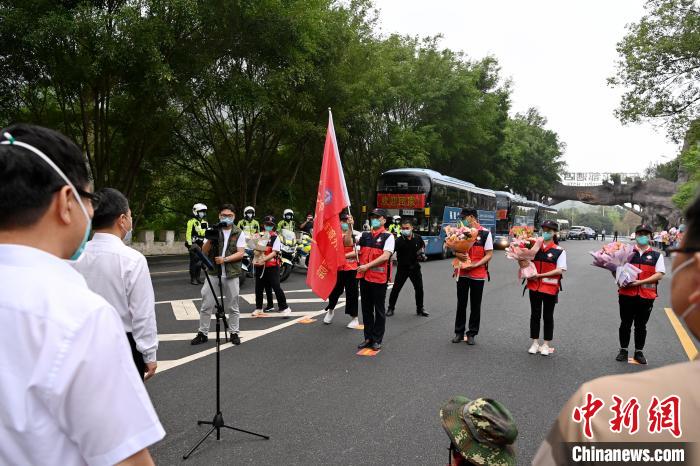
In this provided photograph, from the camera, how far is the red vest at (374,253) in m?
6.99

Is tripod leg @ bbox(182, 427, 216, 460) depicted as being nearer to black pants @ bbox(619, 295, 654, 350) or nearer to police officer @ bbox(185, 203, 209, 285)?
black pants @ bbox(619, 295, 654, 350)

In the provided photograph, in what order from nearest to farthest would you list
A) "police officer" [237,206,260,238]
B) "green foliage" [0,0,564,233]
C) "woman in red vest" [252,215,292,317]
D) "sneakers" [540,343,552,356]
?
"sneakers" [540,343,552,356] → "woman in red vest" [252,215,292,317] → "green foliage" [0,0,564,233] → "police officer" [237,206,260,238]

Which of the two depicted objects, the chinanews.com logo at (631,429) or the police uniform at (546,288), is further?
the police uniform at (546,288)

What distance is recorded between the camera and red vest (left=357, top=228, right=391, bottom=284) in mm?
6992

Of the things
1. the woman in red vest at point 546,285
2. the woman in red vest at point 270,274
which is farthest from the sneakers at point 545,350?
the woman in red vest at point 270,274

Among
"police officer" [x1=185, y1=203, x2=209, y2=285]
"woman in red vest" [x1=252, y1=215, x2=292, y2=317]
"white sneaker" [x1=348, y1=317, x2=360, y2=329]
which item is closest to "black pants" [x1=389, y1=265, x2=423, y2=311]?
"white sneaker" [x1=348, y1=317, x2=360, y2=329]

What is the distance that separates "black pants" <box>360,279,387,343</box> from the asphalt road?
0.31 metres

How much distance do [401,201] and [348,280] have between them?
12.6m

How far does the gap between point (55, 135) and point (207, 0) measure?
1305 cm

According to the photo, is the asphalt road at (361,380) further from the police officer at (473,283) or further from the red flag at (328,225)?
the red flag at (328,225)

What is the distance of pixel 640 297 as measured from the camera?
6.49m

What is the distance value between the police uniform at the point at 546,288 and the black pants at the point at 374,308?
1.97 m

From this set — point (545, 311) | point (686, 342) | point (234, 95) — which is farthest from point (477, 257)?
point (234, 95)

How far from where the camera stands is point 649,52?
18.7 m
